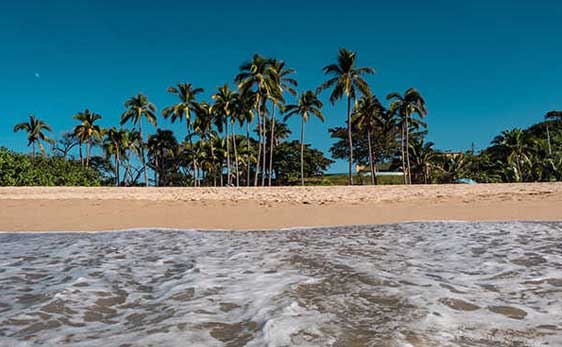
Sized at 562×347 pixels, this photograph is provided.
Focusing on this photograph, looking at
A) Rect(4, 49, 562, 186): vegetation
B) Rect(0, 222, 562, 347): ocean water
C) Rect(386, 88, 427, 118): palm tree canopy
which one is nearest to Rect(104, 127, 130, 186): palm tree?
Rect(4, 49, 562, 186): vegetation

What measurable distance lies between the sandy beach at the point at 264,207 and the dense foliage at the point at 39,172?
499 inches

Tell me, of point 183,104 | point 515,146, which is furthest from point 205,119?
point 515,146

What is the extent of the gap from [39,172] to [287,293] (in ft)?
105

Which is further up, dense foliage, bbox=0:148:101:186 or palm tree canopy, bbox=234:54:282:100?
palm tree canopy, bbox=234:54:282:100

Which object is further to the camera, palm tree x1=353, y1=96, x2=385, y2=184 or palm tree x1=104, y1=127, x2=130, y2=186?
palm tree x1=104, y1=127, x2=130, y2=186

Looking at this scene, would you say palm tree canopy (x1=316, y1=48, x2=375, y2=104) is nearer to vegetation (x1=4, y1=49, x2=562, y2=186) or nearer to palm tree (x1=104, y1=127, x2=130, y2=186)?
vegetation (x1=4, y1=49, x2=562, y2=186)

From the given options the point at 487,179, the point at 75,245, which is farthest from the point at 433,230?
the point at 487,179

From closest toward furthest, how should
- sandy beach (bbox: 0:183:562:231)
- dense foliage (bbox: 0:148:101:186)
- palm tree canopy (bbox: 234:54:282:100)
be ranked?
sandy beach (bbox: 0:183:562:231), dense foliage (bbox: 0:148:101:186), palm tree canopy (bbox: 234:54:282:100)

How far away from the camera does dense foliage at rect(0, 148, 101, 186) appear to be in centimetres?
2759

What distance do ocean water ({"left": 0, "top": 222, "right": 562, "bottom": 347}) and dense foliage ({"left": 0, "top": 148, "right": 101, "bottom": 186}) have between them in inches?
984

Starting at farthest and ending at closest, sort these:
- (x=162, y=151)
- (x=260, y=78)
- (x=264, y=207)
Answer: (x=162, y=151) → (x=260, y=78) → (x=264, y=207)

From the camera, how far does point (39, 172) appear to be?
30.9m

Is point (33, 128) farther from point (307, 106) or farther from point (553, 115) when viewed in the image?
point (553, 115)

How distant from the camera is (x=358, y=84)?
3906 cm
